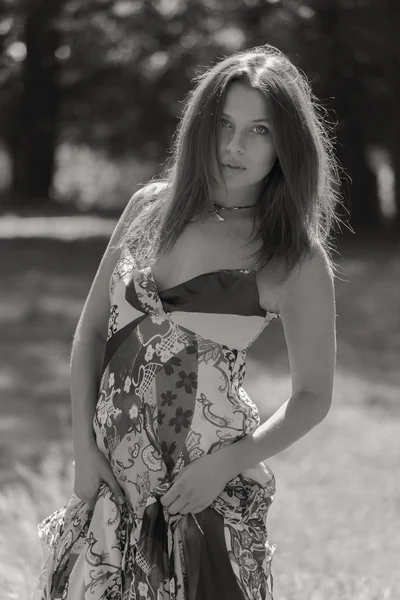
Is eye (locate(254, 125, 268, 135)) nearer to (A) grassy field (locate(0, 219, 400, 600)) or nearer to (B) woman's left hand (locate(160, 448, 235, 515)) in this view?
(B) woman's left hand (locate(160, 448, 235, 515))

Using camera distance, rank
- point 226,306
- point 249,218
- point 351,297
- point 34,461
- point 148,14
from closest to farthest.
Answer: point 226,306 → point 249,218 → point 34,461 → point 351,297 → point 148,14

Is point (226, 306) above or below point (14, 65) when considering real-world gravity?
below

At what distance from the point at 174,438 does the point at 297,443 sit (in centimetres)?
387

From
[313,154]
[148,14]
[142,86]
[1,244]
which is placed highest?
[148,14]

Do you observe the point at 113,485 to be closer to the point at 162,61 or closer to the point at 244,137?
the point at 244,137

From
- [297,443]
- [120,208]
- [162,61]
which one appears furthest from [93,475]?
[120,208]

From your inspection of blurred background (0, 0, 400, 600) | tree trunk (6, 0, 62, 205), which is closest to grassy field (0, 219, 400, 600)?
blurred background (0, 0, 400, 600)

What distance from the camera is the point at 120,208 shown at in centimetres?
1762

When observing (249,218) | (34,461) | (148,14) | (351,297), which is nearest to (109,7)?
(148,14)

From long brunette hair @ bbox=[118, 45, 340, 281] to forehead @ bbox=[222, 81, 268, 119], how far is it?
0.04 feet

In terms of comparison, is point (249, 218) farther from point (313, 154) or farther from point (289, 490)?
point (289, 490)

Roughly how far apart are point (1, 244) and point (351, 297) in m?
4.85

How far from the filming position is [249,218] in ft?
7.02

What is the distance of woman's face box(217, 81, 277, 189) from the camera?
2016 mm
